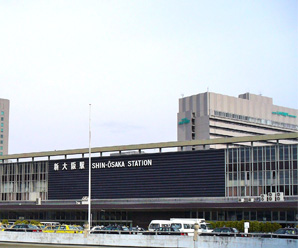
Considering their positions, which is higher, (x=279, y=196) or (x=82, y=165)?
(x=82, y=165)

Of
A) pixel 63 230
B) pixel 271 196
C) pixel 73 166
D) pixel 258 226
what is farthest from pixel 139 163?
pixel 63 230

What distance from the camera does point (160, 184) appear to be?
296 feet

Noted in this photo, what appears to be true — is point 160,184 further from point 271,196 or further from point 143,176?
point 271,196

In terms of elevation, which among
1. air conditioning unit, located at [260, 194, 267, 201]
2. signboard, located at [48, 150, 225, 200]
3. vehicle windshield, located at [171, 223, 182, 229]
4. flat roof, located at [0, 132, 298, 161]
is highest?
flat roof, located at [0, 132, 298, 161]

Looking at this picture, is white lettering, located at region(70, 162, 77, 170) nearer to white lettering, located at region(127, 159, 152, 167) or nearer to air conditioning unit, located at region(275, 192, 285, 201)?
white lettering, located at region(127, 159, 152, 167)

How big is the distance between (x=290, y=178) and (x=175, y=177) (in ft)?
57.5

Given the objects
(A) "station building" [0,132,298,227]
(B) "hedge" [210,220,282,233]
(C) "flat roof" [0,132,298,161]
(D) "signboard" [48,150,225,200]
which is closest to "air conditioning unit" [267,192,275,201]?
(A) "station building" [0,132,298,227]

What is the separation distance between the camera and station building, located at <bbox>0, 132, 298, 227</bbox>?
81.0 m

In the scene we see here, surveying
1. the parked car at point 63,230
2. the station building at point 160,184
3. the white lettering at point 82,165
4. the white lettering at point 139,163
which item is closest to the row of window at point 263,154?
the station building at point 160,184

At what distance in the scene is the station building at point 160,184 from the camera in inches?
3189

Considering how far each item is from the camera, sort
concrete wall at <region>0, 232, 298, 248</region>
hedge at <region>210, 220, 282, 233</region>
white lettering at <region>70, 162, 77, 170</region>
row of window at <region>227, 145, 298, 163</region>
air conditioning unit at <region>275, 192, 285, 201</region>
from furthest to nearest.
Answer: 1. white lettering at <region>70, 162, 77, 170</region>
2. row of window at <region>227, 145, 298, 163</region>
3. air conditioning unit at <region>275, 192, 285, 201</region>
4. hedge at <region>210, 220, 282, 233</region>
5. concrete wall at <region>0, 232, 298, 248</region>

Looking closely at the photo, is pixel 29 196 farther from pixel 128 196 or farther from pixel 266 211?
pixel 266 211

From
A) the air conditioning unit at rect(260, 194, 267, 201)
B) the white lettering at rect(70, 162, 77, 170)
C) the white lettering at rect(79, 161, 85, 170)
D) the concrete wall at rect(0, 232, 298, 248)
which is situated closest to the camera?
the concrete wall at rect(0, 232, 298, 248)

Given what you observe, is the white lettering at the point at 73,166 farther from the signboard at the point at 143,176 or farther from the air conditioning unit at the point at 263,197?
the air conditioning unit at the point at 263,197
